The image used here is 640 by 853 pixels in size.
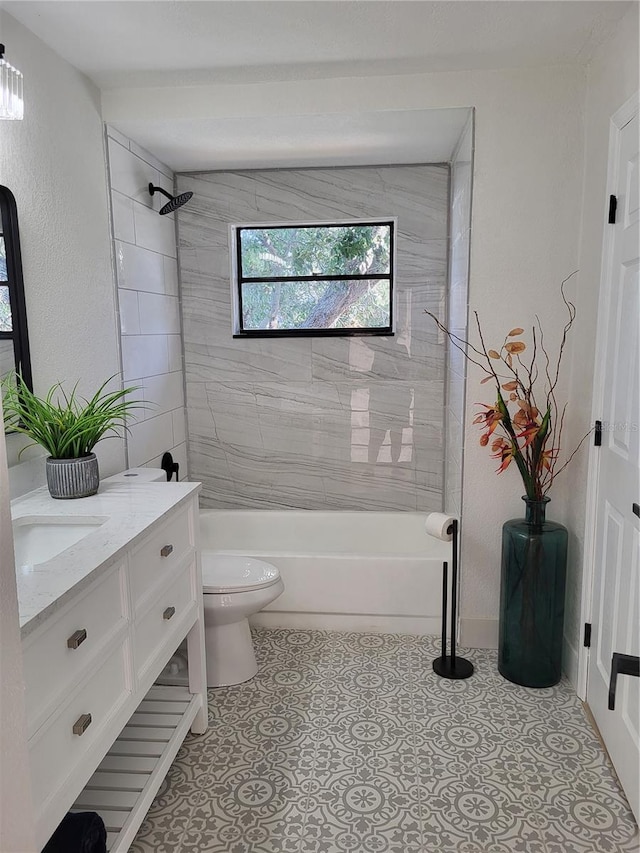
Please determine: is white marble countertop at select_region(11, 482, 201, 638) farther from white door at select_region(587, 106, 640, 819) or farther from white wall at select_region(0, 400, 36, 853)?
white door at select_region(587, 106, 640, 819)

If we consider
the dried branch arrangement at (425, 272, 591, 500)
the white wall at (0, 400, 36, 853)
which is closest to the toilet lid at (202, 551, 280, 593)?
the dried branch arrangement at (425, 272, 591, 500)

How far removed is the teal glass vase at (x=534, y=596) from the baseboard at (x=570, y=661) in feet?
0.15

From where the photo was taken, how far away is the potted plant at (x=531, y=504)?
256 cm

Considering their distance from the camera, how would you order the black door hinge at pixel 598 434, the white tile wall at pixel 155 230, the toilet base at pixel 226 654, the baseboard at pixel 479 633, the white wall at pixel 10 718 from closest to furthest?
the white wall at pixel 10 718 < the black door hinge at pixel 598 434 < the toilet base at pixel 226 654 < the baseboard at pixel 479 633 < the white tile wall at pixel 155 230

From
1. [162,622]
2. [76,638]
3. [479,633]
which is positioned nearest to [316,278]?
[479,633]

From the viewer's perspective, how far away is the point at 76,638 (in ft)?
4.65

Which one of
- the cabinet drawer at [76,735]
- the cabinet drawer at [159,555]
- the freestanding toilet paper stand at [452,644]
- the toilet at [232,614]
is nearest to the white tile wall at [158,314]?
the toilet at [232,614]

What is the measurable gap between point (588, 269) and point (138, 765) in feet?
7.69

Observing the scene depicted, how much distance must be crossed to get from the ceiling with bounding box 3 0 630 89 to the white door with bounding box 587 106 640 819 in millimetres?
483

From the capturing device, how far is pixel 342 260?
3.73m

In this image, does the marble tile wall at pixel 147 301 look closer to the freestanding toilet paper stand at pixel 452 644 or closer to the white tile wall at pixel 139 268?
the white tile wall at pixel 139 268

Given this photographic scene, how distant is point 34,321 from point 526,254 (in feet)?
6.32

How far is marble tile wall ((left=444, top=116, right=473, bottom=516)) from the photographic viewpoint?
2.82 meters

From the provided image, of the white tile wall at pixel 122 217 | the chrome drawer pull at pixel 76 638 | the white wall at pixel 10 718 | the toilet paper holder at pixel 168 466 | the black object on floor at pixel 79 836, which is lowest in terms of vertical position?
the black object on floor at pixel 79 836
